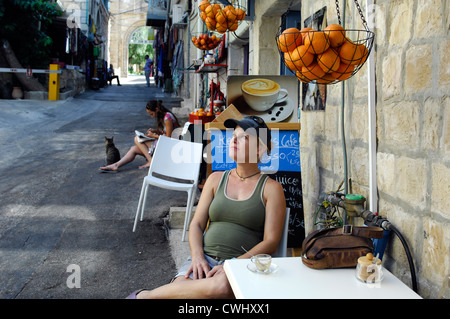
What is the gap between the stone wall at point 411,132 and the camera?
184cm

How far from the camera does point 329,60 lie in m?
2.12

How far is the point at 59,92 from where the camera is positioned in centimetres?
1541

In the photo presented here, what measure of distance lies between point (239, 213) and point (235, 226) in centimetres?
8

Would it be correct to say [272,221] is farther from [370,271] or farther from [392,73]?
[392,73]

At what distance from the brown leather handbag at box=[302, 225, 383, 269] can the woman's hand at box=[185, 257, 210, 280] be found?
1.97 feet

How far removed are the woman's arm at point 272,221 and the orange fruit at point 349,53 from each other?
0.78 meters

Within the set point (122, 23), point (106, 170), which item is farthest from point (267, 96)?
point (122, 23)

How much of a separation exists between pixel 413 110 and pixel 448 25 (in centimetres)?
41

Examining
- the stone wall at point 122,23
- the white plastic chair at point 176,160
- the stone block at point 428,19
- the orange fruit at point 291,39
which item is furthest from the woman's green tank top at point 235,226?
the stone wall at point 122,23

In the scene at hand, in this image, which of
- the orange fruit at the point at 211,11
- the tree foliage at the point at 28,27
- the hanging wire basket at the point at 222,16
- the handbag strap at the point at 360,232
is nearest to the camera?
the handbag strap at the point at 360,232
